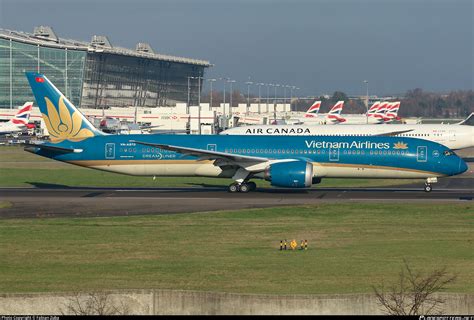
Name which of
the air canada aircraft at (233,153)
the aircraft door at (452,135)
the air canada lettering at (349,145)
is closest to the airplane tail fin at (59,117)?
the air canada aircraft at (233,153)

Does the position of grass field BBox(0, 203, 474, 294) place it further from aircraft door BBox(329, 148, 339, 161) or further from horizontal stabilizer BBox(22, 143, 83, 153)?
horizontal stabilizer BBox(22, 143, 83, 153)

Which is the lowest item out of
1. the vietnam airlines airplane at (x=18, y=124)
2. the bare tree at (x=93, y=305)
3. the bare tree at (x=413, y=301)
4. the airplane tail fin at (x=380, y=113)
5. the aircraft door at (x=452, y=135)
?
the bare tree at (x=93, y=305)

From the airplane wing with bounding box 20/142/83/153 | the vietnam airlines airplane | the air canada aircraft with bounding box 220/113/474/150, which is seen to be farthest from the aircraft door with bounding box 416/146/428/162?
the vietnam airlines airplane

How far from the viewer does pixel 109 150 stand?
51906 mm

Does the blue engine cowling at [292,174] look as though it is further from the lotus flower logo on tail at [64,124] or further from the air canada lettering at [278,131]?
the air canada lettering at [278,131]

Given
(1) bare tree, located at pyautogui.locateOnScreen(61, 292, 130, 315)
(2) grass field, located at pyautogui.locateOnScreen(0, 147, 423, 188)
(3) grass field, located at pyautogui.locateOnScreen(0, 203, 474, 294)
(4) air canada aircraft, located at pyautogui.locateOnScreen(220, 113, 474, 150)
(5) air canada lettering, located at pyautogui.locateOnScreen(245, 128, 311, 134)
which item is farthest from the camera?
(5) air canada lettering, located at pyautogui.locateOnScreen(245, 128, 311, 134)

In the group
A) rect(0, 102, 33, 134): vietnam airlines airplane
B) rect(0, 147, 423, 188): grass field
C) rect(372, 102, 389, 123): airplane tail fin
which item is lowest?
rect(0, 147, 423, 188): grass field

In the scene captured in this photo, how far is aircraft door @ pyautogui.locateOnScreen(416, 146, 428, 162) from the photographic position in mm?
51062

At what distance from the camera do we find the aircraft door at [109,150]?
51.9 metres

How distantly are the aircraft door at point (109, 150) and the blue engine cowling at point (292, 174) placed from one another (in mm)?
9971

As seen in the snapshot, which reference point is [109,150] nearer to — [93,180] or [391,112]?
[93,180]

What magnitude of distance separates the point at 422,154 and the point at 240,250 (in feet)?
78.5

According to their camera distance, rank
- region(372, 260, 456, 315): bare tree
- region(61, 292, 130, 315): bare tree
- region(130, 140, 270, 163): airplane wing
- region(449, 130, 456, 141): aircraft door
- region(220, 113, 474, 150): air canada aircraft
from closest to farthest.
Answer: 1. region(372, 260, 456, 315): bare tree
2. region(61, 292, 130, 315): bare tree
3. region(130, 140, 270, 163): airplane wing
4. region(220, 113, 474, 150): air canada aircraft
5. region(449, 130, 456, 141): aircraft door

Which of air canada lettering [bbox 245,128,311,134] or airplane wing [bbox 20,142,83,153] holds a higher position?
air canada lettering [bbox 245,128,311,134]
